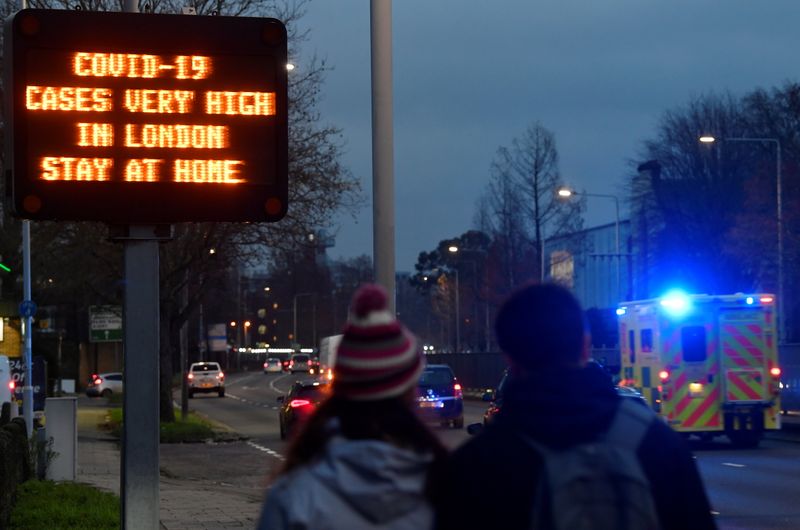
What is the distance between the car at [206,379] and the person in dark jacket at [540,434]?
62.0m

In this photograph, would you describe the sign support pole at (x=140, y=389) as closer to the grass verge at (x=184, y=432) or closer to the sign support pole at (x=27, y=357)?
the sign support pole at (x=27, y=357)

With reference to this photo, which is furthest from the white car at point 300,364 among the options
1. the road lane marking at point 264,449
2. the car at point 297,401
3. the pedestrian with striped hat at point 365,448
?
the pedestrian with striped hat at point 365,448

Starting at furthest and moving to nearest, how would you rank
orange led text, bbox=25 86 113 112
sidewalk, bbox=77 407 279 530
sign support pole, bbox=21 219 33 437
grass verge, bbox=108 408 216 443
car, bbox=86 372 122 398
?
car, bbox=86 372 122 398, grass verge, bbox=108 408 216 443, sign support pole, bbox=21 219 33 437, sidewalk, bbox=77 407 279 530, orange led text, bbox=25 86 113 112

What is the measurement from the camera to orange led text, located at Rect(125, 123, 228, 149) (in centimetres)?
780

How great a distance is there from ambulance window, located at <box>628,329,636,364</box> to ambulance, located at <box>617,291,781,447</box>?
2.68 ft

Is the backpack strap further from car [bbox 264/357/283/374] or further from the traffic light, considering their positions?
car [bbox 264/357/283/374]

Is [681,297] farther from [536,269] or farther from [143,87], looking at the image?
[536,269]

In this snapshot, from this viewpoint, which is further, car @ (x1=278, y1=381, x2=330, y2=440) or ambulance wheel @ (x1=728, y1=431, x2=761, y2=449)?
car @ (x1=278, y1=381, x2=330, y2=440)

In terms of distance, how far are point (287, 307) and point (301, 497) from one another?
162 m

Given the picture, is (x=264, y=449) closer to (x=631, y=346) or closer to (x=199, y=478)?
(x=199, y=478)

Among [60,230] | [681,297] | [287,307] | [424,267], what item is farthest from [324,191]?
[287,307]

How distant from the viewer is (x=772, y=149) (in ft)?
196

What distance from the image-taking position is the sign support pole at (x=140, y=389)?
8094 millimetres

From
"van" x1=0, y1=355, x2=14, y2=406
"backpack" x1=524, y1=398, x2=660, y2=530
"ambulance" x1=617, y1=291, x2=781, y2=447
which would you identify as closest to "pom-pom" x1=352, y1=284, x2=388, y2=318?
"backpack" x1=524, y1=398, x2=660, y2=530
